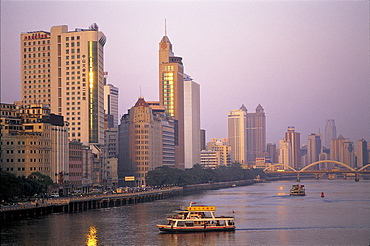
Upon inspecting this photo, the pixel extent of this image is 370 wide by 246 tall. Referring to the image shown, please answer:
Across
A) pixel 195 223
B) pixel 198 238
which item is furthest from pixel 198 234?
pixel 198 238

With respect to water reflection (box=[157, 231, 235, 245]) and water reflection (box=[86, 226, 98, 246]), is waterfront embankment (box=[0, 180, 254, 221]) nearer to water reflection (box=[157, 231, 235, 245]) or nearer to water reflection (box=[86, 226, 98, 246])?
water reflection (box=[86, 226, 98, 246])

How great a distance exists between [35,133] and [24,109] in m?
12.1

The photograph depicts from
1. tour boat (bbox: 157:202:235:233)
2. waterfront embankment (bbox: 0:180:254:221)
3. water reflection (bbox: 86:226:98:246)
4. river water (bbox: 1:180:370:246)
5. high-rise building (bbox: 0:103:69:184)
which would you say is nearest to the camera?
water reflection (bbox: 86:226:98:246)

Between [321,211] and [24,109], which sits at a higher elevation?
[24,109]

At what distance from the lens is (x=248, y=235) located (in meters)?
107

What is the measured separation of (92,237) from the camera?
10588cm

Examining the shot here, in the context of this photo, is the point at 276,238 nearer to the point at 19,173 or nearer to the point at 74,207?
the point at 74,207

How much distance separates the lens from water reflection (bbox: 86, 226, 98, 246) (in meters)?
99.4

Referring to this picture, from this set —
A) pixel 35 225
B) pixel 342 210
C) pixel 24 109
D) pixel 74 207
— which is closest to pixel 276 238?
pixel 35 225

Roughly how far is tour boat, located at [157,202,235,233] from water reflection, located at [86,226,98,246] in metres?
10.7

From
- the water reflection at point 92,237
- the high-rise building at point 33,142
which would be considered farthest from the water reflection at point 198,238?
the high-rise building at point 33,142

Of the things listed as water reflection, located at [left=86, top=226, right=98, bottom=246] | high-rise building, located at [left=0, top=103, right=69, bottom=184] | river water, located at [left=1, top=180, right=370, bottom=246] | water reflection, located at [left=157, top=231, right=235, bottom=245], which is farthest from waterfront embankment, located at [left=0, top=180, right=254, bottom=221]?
water reflection, located at [left=157, top=231, right=235, bottom=245]

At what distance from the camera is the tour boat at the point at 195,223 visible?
110 meters

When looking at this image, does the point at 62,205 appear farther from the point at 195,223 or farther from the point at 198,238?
the point at 198,238
